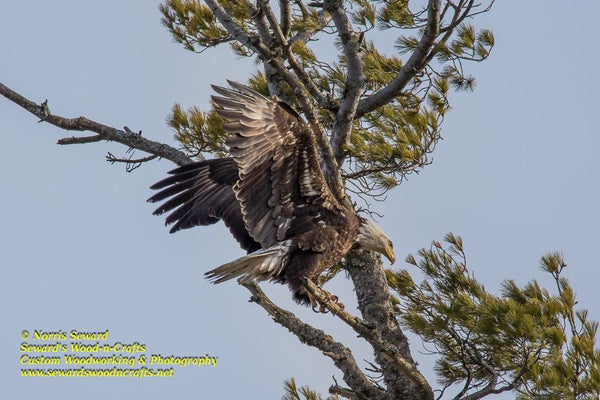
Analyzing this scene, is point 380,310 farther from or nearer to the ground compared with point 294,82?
nearer to the ground

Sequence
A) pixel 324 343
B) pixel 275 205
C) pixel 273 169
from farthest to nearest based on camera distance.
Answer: pixel 275 205 → pixel 273 169 → pixel 324 343

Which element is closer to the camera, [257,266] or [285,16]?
[257,266]

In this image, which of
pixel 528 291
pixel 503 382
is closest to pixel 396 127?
pixel 528 291

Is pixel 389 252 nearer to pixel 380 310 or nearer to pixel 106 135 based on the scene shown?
pixel 380 310

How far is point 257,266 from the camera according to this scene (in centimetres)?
539

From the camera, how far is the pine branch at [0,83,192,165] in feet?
20.1

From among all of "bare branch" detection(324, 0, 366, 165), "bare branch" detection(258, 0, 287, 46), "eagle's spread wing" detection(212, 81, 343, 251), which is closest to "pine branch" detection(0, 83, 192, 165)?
"eagle's spread wing" detection(212, 81, 343, 251)

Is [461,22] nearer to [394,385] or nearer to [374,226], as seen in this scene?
[374,226]

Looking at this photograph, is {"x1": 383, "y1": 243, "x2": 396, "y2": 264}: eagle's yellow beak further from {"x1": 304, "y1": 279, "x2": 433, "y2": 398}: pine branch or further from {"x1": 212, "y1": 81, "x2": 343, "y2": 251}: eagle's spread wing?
{"x1": 304, "y1": 279, "x2": 433, "y2": 398}: pine branch

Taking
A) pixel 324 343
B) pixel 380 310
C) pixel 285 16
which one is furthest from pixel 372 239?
pixel 285 16

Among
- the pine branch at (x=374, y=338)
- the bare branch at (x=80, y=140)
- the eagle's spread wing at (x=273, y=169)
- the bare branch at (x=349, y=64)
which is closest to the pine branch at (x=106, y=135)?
the bare branch at (x=80, y=140)

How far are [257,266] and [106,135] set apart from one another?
1759mm

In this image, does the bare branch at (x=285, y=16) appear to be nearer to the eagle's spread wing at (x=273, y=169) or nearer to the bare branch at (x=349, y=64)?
the bare branch at (x=349, y=64)

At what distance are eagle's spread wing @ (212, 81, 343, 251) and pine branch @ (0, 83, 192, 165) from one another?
1068 millimetres
